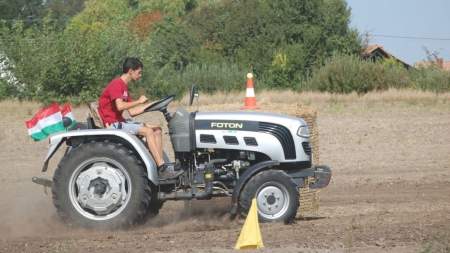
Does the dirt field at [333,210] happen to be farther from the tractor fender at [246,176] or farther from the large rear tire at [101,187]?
the tractor fender at [246,176]

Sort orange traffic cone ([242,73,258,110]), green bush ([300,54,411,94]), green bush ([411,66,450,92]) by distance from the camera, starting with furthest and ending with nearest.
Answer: green bush ([411,66,450,92]) → green bush ([300,54,411,94]) → orange traffic cone ([242,73,258,110])

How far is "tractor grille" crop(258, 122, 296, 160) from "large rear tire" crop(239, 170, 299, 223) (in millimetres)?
235

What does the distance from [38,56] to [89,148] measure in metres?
29.6

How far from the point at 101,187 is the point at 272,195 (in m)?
1.78

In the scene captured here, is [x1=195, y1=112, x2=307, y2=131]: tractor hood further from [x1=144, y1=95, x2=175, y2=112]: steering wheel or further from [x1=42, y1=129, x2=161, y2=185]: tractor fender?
[x1=42, y1=129, x2=161, y2=185]: tractor fender

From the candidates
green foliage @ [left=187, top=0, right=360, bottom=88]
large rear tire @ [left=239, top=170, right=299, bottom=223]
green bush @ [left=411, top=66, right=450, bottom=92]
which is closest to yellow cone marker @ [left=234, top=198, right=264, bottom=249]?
large rear tire @ [left=239, top=170, right=299, bottom=223]

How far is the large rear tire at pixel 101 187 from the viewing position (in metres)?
9.76

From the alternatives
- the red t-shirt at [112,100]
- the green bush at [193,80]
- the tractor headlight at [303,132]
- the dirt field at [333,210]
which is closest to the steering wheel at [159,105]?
the red t-shirt at [112,100]

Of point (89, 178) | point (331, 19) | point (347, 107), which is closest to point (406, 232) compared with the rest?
point (89, 178)

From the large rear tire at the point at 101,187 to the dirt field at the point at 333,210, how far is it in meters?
0.18

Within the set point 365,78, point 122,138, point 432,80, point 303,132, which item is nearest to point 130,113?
point 122,138

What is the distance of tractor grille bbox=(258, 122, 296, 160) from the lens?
989cm

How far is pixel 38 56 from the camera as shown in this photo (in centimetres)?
3859

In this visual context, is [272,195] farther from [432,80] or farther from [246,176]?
[432,80]
